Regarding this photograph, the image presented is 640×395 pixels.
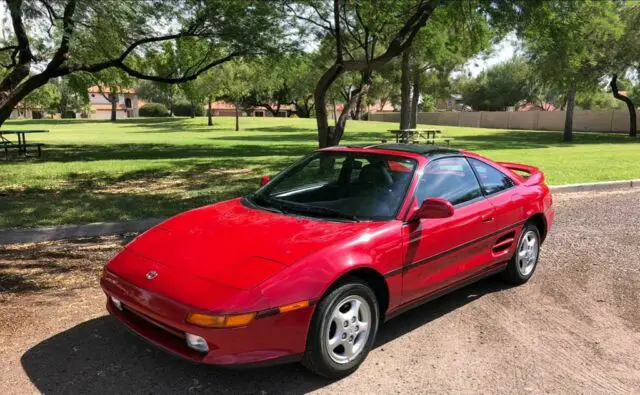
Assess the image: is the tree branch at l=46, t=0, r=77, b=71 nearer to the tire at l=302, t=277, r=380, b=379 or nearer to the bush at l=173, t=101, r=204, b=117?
the tire at l=302, t=277, r=380, b=379

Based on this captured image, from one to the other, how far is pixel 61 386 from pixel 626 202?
9.37m

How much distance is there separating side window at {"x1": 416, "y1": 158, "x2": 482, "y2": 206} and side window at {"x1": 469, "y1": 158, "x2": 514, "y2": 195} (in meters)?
0.10

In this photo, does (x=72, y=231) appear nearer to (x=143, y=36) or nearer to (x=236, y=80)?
(x=143, y=36)

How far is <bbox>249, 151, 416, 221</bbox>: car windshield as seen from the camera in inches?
152

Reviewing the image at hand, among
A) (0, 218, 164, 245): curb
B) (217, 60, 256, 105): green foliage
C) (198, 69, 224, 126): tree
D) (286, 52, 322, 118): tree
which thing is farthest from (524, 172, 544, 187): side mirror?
(217, 60, 256, 105): green foliage

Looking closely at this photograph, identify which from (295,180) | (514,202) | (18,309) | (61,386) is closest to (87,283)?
(18,309)

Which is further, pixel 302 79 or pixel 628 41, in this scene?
pixel 302 79

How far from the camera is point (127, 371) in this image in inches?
131

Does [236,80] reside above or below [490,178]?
above

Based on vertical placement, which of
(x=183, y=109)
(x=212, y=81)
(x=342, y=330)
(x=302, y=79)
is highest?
(x=302, y=79)

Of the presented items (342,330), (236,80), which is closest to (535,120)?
(236,80)

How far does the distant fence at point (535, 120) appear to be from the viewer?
4206 centimetres

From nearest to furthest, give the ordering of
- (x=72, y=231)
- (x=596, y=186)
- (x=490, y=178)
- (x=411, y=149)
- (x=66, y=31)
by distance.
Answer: (x=411, y=149)
(x=490, y=178)
(x=72, y=231)
(x=66, y=31)
(x=596, y=186)

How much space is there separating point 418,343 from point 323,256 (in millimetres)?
1204
